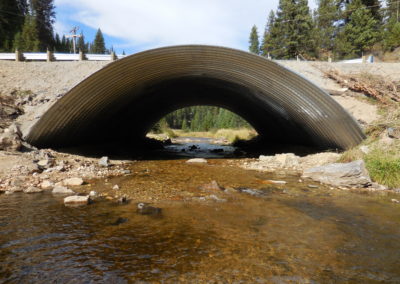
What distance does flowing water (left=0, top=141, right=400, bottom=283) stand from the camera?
3758 mm

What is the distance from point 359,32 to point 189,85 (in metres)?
36.7

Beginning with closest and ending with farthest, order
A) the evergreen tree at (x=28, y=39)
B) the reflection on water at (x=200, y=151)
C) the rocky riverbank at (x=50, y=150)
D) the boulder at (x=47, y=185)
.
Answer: the boulder at (x=47, y=185)
the rocky riverbank at (x=50, y=150)
the reflection on water at (x=200, y=151)
the evergreen tree at (x=28, y=39)

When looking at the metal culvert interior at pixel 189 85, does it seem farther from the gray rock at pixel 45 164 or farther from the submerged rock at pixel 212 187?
the submerged rock at pixel 212 187

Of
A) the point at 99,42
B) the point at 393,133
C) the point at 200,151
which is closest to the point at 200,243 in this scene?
the point at 393,133

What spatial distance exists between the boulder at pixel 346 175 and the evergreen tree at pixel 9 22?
54488 mm

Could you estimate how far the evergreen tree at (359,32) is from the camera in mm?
40062

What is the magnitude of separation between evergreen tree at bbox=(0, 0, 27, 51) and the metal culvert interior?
44459 millimetres

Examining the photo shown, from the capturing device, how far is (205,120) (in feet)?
235

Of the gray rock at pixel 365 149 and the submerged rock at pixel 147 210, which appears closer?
the submerged rock at pixel 147 210

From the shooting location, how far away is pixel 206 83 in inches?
646

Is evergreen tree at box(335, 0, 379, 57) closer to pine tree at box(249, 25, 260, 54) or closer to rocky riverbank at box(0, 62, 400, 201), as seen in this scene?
rocky riverbank at box(0, 62, 400, 201)

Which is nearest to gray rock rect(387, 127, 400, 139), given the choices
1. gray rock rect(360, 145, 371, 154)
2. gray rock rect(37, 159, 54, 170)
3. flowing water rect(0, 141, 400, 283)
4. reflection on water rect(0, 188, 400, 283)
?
gray rock rect(360, 145, 371, 154)

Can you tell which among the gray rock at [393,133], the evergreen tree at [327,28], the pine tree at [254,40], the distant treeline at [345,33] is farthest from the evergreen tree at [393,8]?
the gray rock at [393,133]

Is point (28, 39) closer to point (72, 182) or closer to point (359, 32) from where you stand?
point (72, 182)
